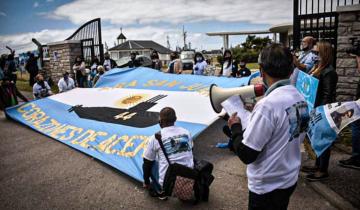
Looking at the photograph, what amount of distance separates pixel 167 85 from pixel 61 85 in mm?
4433

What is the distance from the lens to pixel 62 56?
15148 mm

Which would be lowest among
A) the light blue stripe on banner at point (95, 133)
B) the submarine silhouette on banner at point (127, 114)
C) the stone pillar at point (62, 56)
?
the light blue stripe on banner at point (95, 133)

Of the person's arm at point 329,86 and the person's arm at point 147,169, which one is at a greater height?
the person's arm at point 329,86

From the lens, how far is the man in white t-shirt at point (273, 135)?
1779 mm

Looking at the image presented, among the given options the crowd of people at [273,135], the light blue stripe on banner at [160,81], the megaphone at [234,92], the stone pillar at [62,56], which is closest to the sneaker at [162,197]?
the megaphone at [234,92]

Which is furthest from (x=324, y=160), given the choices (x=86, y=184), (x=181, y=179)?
(x=86, y=184)

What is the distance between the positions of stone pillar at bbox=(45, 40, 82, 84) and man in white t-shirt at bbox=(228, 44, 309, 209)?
14.1 m

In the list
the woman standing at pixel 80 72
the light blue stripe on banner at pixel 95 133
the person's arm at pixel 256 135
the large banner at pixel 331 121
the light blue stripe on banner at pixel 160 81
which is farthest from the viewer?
the woman standing at pixel 80 72

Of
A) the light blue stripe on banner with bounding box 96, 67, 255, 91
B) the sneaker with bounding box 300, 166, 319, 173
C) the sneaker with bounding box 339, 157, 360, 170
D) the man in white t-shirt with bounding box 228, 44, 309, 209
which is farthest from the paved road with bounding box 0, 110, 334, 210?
the man in white t-shirt with bounding box 228, 44, 309, 209

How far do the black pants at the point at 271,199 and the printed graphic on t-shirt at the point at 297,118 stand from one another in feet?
1.22

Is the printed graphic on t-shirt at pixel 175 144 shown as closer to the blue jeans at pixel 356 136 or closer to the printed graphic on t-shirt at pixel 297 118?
the printed graphic on t-shirt at pixel 297 118

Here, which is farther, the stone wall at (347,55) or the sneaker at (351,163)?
the stone wall at (347,55)

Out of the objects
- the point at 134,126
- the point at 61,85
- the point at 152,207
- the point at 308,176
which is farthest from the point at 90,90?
the point at 308,176

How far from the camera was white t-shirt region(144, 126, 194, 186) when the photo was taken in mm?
3506
